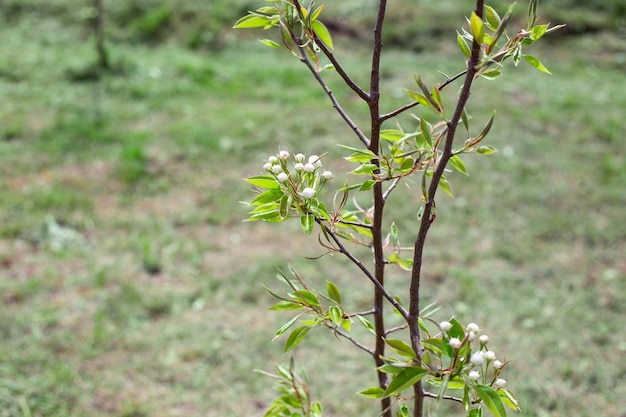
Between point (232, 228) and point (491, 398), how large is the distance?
3.05 metres

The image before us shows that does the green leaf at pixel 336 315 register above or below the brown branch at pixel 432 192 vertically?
below

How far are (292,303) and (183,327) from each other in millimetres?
1992

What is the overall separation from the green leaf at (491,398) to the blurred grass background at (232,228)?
1711 mm

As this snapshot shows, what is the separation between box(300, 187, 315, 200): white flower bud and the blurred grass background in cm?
175

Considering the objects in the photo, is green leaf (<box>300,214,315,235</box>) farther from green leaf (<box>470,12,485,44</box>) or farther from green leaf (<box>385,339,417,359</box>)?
green leaf (<box>470,12,485,44</box>)

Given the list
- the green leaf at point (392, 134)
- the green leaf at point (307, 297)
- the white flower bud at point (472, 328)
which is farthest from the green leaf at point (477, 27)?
the green leaf at point (307, 297)

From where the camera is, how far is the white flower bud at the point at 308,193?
990 mm

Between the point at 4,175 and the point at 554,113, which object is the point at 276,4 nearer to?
the point at 4,175

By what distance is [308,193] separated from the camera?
0.99m

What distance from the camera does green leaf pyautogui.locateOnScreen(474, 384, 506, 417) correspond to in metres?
0.88

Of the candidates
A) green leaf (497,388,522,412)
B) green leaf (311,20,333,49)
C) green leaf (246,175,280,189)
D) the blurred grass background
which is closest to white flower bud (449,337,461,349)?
green leaf (497,388,522,412)

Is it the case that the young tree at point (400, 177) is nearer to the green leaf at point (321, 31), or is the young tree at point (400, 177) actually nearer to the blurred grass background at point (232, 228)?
the green leaf at point (321, 31)

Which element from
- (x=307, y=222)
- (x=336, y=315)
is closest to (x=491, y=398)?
(x=336, y=315)

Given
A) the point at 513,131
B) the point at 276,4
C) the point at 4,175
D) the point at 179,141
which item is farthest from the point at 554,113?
the point at 276,4
